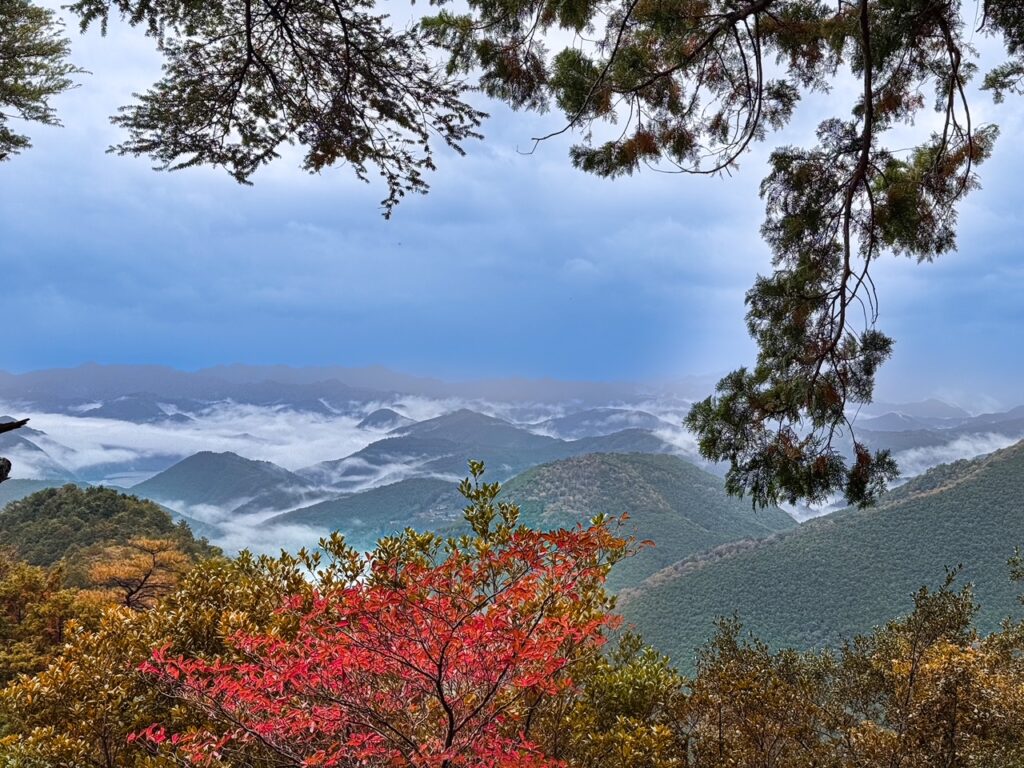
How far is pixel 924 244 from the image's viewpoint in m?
4.29

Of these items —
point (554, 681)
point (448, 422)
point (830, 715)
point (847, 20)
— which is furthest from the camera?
point (448, 422)

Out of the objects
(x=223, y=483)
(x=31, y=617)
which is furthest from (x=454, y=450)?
(x=31, y=617)

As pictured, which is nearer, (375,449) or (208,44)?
(208,44)

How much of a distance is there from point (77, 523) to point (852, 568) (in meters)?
43.4

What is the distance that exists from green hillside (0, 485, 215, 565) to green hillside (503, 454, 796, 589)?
36.0m

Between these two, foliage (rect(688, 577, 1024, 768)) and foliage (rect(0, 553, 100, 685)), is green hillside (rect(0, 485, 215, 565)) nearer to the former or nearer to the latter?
foliage (rect(0, 553, 100, 685))

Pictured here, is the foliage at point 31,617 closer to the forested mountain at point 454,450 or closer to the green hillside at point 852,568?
the green hillside at point 852,568

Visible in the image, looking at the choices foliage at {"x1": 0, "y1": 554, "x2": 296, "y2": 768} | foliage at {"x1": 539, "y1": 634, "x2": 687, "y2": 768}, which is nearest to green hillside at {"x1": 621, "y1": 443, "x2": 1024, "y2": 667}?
foliage at {"x1": 539, "y1": 634, "x2": 687, "y2": 768}

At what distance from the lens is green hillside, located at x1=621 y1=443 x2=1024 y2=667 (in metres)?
34.0

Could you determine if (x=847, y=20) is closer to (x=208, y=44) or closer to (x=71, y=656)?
(x=208, y=44)

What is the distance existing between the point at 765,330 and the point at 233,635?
4.24 meters

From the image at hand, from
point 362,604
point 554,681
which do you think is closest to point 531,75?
point 362,604

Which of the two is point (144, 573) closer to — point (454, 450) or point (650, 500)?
point (650, 500)

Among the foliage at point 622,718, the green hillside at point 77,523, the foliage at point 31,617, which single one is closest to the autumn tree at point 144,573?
the foliage at point 31,617
